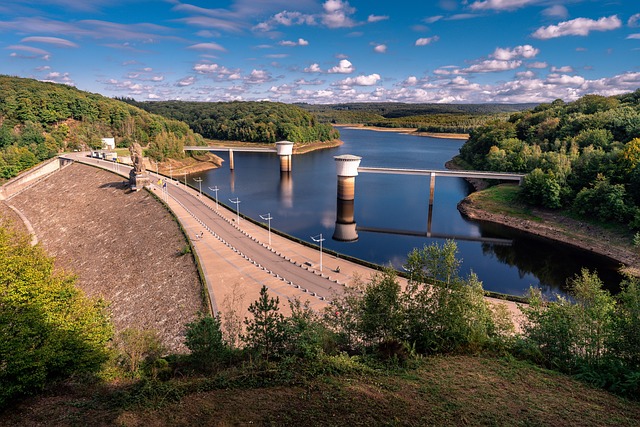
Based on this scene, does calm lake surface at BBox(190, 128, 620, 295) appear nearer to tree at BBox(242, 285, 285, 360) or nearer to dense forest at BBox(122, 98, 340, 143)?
tree at BBox(242, 285, 285, 360)

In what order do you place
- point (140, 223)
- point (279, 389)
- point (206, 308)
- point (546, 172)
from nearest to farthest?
point (279, 389) → point (206, 308) → point (140, 223) → point (546, 172)

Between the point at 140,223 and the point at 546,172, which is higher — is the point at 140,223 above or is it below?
below

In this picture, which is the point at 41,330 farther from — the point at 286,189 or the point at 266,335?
the point at 286,189

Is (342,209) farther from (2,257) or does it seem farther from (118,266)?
(2,257)

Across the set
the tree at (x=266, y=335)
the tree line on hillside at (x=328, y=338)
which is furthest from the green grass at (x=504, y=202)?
the tree at (x=266, y=335)

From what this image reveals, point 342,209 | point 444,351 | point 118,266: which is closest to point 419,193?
point 342,209
